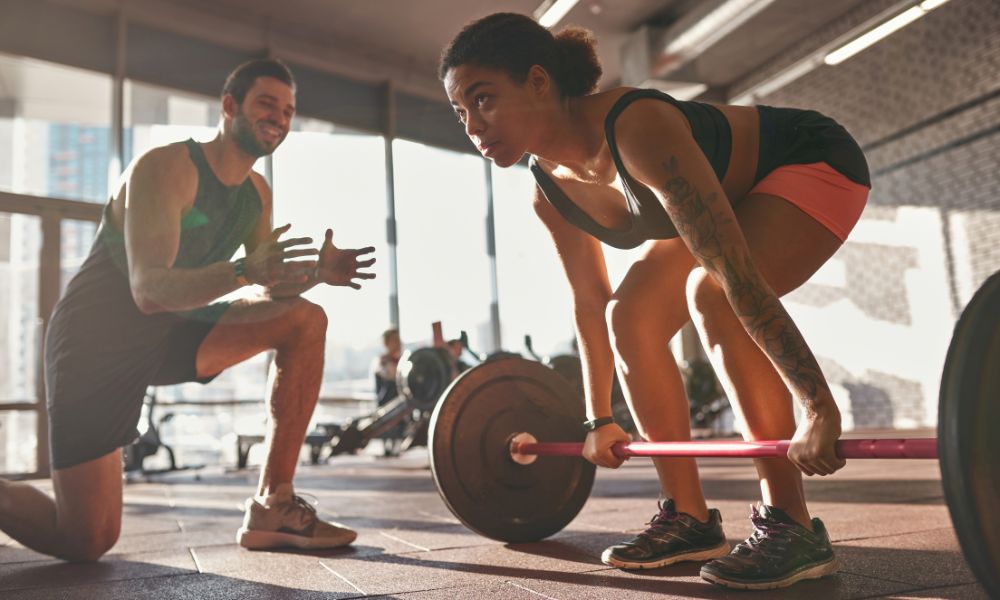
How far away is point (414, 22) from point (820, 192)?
6.38 metres

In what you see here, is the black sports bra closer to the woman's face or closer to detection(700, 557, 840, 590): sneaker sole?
the woman's face

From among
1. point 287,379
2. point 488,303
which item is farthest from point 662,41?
point 287,379

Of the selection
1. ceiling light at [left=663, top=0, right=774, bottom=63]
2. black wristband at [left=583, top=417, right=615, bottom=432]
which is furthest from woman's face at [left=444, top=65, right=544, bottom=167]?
ceiling light at [left=663, top=0, right=774, bottom=63]

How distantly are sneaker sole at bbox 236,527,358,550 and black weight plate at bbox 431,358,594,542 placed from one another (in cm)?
29

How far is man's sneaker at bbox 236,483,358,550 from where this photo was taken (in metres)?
1.77

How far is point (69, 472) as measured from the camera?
68.4 inches

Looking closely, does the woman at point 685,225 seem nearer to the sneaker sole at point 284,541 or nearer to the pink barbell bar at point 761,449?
the pink barbell bar at point 761,449

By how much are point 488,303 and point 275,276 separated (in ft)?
21.1

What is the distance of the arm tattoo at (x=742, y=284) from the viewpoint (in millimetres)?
1049

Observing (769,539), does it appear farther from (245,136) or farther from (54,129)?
(54,129)

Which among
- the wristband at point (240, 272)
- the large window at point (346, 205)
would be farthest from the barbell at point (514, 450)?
the large window at point (346, 205)

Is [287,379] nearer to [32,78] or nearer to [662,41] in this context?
[32,78]

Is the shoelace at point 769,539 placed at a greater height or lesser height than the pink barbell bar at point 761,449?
lesser

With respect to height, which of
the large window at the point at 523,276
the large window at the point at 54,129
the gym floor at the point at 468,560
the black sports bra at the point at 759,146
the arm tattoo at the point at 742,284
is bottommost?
the gym floor at the point at 468,560
